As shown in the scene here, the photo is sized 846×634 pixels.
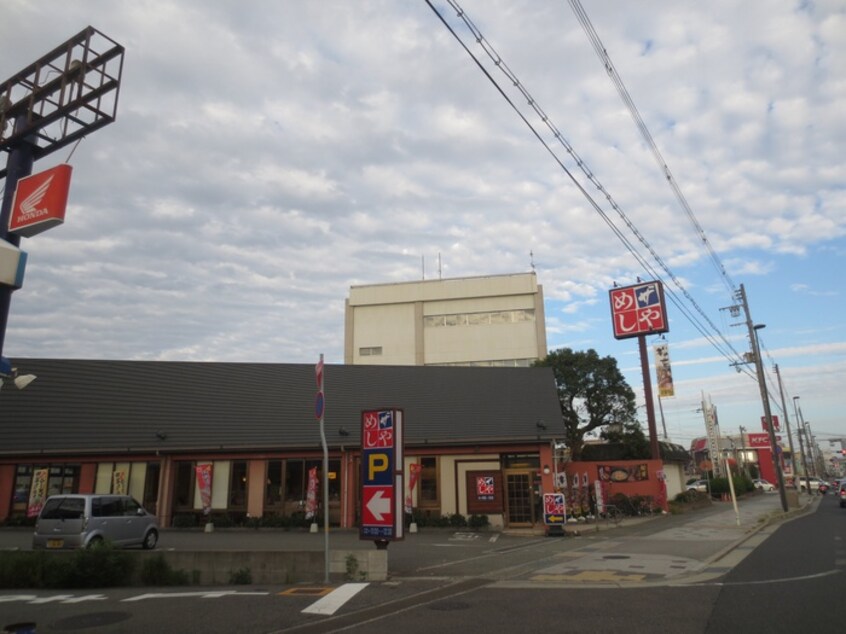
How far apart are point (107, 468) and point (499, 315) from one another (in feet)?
126

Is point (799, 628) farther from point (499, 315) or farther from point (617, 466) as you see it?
point (499, 315)

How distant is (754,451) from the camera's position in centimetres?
8200

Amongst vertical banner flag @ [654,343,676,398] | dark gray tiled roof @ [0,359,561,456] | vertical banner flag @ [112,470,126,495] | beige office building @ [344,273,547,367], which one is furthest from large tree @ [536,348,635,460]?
vertical banner flag @ [112,470,126,495]

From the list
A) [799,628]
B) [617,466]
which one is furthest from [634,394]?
[799,628]

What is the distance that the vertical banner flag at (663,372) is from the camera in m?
35.8

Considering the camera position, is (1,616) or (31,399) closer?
(1,616)

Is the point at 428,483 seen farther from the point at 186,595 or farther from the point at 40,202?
the point at 40,202

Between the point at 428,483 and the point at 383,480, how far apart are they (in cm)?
1288

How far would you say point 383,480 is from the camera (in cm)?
1185

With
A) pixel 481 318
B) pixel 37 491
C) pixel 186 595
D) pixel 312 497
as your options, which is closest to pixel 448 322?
pixel 481 318

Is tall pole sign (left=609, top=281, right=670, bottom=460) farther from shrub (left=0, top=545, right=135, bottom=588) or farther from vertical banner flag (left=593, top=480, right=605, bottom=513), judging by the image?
shrub (left=0, top=545, right=135, bottom=588)

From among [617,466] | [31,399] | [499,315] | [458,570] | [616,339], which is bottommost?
[458,570]

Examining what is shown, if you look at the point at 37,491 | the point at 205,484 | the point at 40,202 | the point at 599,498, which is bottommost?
the point at 599,498

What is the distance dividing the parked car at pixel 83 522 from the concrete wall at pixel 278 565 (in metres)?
3.06
